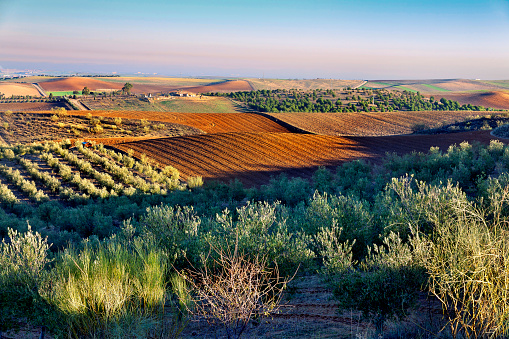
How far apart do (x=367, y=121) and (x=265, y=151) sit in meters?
20.0

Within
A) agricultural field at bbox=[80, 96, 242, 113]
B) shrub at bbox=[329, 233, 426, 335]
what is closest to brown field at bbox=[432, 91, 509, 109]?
agricultural field at bbox=[80, 96, 242, 113]

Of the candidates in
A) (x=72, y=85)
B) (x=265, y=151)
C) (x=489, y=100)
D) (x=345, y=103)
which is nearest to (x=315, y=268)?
(x=265, y=151)

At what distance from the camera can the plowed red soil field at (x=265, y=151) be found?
69.8 feet

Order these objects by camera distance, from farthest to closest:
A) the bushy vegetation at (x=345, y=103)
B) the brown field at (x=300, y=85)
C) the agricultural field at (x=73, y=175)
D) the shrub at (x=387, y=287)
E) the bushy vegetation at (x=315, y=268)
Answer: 1. the brown field at (x=300, y=85)
2. the bushy vegetation at (x=345, y=103)
3. the agricultural field at (x=73, y=175)
4. the shrub at (x=387, y=287)
5. the bushy vegetation at (x=315, y=268)

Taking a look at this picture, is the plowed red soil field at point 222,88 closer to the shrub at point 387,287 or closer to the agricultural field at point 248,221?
the agricultural field at point 248,221

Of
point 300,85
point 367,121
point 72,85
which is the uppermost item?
point 300,85

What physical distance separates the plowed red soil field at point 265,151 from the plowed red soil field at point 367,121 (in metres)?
9.99

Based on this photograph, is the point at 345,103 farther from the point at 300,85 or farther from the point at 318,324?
the point at 318,324

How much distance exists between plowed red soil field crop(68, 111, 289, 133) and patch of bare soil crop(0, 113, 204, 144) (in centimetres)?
168

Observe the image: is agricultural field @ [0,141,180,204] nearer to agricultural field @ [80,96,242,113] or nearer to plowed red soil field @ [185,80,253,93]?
agricultural field @ [80,96,242,113]

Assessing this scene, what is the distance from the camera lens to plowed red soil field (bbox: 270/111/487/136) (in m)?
36.8

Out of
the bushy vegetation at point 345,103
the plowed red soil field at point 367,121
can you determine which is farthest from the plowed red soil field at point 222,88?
the plowed red soil field at point 367,121

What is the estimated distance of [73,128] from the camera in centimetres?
3247

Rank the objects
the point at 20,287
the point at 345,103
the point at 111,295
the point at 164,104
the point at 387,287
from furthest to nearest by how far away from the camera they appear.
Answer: the point at 345,103 → the point at 164,104 → the point at 20,287 → the point at 387,287 → the point at 111,295
